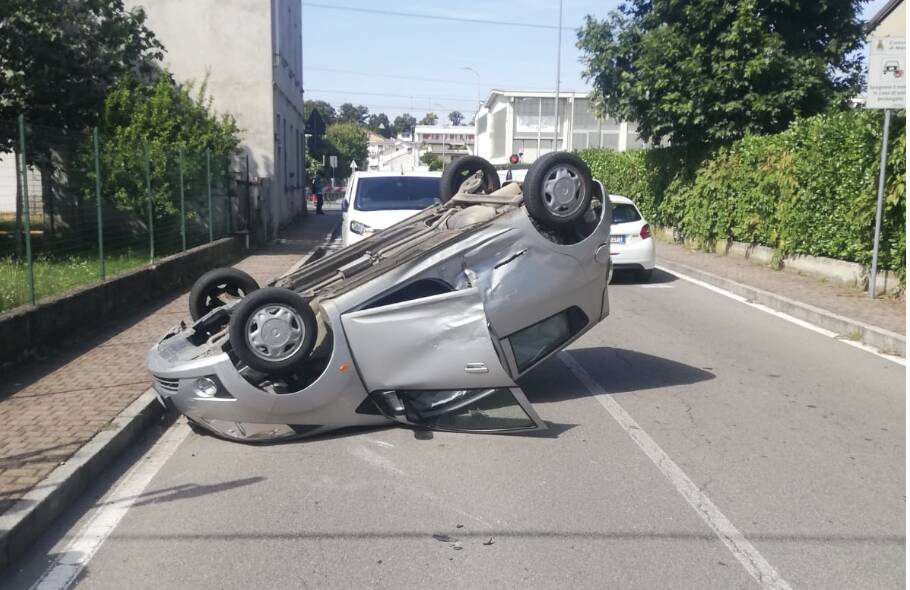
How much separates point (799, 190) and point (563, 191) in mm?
10297

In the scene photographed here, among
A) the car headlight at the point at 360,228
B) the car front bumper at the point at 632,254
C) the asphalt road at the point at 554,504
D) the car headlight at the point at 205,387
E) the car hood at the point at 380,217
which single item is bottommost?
the asphalt road at the point at 554,504

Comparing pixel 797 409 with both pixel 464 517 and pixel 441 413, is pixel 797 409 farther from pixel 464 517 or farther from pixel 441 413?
pixel 464 517

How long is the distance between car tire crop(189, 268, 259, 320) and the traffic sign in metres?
8.36

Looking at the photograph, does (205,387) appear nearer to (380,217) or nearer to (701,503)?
(701,503)

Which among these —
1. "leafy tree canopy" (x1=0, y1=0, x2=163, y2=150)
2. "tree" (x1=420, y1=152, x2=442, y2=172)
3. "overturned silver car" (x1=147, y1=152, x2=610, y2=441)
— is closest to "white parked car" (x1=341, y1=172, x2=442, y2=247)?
"overturned silver car" (x1=147, y1=152, x2=610, y2=441)

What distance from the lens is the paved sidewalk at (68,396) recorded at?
538 cm

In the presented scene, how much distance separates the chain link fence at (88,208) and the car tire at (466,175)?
4046mm

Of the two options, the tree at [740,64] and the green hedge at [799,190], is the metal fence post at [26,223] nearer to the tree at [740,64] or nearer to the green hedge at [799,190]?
the green hedge at [799,190]

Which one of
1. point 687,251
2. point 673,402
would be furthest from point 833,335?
point 687,251

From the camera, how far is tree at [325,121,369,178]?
10019 cm

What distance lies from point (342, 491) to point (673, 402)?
10.9 ft

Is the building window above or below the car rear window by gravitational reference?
above

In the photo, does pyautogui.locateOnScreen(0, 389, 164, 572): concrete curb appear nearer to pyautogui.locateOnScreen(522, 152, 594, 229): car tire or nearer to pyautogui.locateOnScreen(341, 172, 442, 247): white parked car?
pyautogui.locateOnScreen(522, 152, 594, 229): car tire

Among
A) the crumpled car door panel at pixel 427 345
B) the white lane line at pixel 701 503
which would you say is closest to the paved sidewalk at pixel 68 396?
the crumpled car door panel at pixel 427 345
